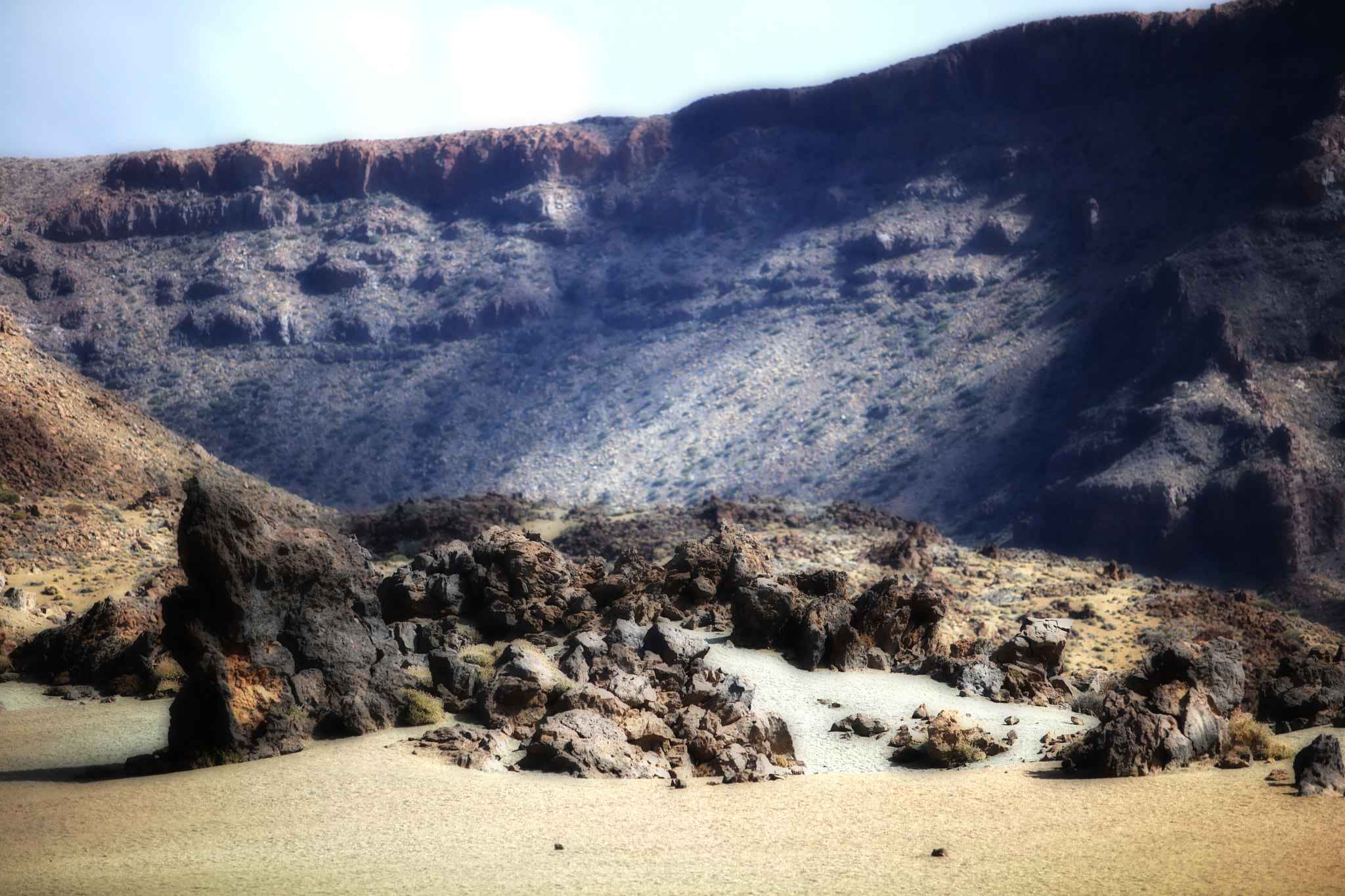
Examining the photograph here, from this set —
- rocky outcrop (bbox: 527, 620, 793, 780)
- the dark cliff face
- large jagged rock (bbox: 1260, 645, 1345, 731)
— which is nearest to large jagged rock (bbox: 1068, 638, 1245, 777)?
large jagged rock (bbox: 1260, 645, 1345, 731)

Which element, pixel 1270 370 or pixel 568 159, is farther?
pixel 568 159

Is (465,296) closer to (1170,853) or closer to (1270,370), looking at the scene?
→ (1270,370)

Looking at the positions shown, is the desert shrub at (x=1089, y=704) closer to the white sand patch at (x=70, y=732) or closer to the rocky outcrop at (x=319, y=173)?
the white sand patch at (x=70, y=732)

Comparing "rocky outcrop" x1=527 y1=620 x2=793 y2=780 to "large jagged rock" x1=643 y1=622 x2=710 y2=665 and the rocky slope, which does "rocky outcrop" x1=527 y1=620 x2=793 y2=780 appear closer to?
"large jagged rock" x1=643 y1=622 x2=710 y2=665

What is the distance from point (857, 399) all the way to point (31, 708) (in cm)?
5100

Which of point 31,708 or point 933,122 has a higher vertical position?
point 933,122

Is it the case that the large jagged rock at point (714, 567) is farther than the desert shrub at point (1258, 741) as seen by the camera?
Yes

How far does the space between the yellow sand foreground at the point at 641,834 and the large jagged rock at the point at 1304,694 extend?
3.41m

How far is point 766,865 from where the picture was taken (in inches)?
342

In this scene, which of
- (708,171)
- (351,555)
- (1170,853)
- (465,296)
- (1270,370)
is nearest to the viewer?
(1170,853)

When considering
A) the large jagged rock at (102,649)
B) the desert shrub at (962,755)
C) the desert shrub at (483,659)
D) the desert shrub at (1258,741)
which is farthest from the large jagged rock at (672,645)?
the large jagged rock at (102,649)

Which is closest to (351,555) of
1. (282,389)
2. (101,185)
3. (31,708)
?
(31,708)

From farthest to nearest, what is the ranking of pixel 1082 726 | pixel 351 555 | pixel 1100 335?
pixel 1100 335, pixel 1082 726, pixel 351 555

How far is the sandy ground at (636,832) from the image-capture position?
8.10 meters
